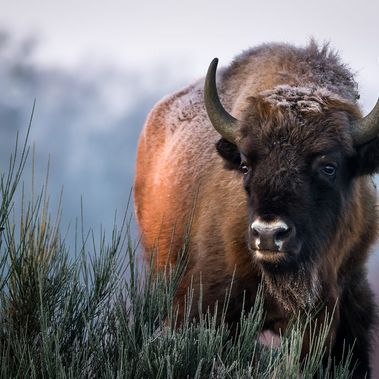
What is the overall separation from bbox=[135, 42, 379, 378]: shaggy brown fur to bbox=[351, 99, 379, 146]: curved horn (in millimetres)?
64

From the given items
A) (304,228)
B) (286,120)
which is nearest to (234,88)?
(286,120)

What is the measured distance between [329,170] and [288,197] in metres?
0.45

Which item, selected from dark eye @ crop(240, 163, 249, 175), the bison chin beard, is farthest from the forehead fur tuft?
the bison chin beard

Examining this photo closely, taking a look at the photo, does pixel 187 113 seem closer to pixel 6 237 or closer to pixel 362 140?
pixel 362 140

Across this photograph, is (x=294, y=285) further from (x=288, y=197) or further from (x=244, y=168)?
(x=244, y=168)

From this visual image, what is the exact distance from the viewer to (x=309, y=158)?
6.51 m

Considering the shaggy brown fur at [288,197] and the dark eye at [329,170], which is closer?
the shaggy brown fur at [288,197]

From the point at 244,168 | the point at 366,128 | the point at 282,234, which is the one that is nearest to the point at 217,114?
the point at 244,168

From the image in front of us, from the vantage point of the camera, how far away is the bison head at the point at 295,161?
6.24m

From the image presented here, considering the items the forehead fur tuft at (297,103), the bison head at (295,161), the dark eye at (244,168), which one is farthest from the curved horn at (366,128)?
the dark eye at (244,168)

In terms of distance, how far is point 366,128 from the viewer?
681 cm

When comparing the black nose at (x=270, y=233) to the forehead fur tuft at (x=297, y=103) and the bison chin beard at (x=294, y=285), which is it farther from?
the forehead fur tuft at (x=297, y=103)

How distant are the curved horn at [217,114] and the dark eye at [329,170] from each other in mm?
720

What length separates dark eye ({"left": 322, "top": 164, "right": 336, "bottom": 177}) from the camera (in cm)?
656
